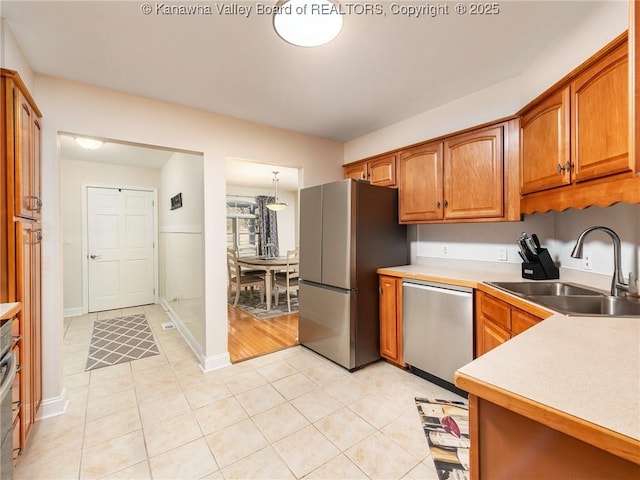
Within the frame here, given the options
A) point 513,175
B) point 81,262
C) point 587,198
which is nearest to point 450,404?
point 587,198

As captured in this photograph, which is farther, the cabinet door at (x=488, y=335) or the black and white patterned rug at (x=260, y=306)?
the black and white patterned rug at (x=260, y=306)

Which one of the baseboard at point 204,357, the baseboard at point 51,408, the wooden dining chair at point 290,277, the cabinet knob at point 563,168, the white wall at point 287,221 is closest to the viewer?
the cabinet knob at point 563,168

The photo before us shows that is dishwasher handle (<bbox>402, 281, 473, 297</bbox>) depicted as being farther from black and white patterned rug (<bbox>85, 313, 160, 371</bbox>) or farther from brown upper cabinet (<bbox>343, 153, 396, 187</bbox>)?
black and white patterned rug (<bbox>85, 313, 160, 371</bbox>)

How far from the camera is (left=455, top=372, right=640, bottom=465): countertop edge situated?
0.49 metres

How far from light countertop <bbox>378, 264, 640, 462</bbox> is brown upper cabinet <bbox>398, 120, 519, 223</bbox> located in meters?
1.26

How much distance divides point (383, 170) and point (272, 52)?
1.62m

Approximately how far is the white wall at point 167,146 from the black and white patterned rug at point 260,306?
1.69 metres

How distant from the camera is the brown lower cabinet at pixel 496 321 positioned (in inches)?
61.9

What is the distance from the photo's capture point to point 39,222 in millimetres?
A: 1939

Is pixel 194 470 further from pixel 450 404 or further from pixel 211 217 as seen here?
pixel 211 217

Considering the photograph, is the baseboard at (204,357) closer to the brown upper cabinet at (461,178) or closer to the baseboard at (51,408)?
the baseboard at (51,408)

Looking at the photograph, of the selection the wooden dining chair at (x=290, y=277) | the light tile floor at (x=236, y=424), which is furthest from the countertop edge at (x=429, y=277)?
the wooden dining chair at (x=290, y=277)

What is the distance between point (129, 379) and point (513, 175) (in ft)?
11.5

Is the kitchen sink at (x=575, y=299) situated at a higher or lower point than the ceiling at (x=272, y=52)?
lower
